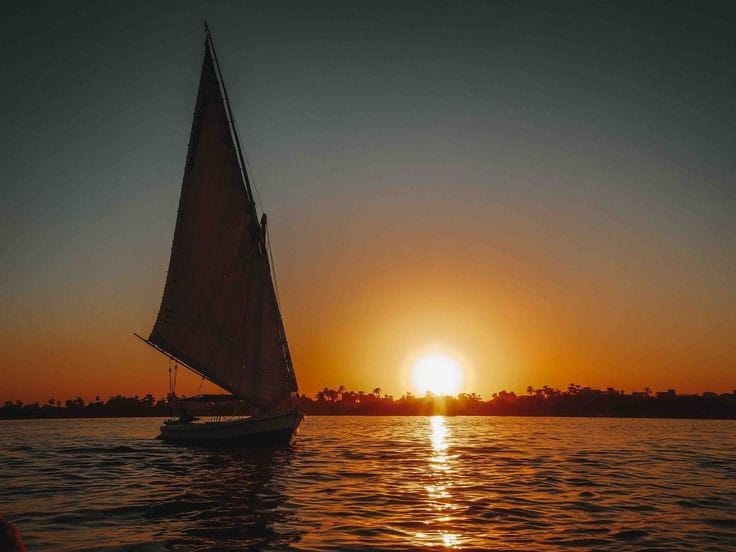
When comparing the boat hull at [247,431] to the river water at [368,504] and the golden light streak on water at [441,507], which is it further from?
the golden light streak on water at [441,507]

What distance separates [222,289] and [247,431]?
9990 millimetres

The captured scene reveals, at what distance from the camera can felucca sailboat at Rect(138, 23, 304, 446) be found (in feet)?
106

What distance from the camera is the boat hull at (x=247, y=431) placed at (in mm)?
38062

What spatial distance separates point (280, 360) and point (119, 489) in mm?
19016

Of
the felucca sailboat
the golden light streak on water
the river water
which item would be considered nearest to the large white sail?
the felucca sailboat

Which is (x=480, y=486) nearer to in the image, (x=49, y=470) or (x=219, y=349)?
(x=219, y=349)

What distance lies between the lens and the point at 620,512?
16562mm

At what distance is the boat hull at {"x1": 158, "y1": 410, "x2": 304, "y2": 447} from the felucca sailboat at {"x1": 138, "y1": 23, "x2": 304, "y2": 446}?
0.23 ft

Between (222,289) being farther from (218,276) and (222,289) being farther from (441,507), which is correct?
A: (441,507)

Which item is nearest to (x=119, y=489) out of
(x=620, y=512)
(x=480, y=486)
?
(x=480, y=486)

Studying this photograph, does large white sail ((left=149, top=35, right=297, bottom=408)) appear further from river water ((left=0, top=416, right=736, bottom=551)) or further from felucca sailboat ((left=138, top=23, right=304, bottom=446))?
river water ((left=0, top=416, right=736, bottom=551))

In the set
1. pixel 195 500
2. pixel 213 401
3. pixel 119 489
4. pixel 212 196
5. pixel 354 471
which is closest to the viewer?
pixel 195 500

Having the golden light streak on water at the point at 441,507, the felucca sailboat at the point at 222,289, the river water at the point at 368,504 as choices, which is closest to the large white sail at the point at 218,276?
the felucca sailboat at the point at 222,289

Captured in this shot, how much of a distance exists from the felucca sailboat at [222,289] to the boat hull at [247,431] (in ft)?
0.23
